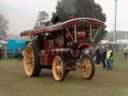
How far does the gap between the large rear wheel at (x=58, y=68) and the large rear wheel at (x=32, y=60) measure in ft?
3.93

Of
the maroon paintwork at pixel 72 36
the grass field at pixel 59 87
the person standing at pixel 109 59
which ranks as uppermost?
the maroon paintwork at pixel 72 36

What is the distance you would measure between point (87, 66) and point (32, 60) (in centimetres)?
281

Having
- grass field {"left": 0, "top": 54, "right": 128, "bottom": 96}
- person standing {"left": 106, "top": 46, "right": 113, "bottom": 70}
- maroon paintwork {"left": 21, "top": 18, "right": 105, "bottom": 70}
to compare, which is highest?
maroon paintwork {"left": 21, "top": 18, "right": 105, "bottom": 70}

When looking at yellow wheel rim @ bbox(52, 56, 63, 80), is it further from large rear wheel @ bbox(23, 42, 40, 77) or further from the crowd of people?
the crowd of people

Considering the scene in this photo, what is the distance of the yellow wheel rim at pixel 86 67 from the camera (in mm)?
16188

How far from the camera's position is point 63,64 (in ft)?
51.2

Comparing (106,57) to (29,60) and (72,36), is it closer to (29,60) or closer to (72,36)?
(29,60)

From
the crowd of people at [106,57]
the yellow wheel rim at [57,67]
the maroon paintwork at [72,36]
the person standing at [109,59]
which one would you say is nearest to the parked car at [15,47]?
the crowd of people at [106,57]

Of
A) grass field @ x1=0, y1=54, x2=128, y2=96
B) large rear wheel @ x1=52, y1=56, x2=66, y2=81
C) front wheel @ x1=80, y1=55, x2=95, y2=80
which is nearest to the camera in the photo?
grass field @ x1=0, y1=54, x2=128, y2=96

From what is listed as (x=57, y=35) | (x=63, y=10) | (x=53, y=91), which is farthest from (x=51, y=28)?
(x=63, y=10)

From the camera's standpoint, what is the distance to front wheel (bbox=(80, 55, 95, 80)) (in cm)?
1603

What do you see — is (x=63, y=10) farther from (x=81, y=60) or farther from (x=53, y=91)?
(x=53, y=91)

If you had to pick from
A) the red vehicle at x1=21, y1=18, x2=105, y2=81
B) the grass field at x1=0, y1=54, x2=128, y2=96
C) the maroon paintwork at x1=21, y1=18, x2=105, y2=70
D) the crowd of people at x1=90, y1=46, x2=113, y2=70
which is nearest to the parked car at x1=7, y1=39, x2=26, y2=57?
the crowd of people at x1=90, y1=46, x2=113, y2=70

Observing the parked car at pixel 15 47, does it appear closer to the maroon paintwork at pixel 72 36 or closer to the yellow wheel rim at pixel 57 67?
the maroon paintwork at pixel 72 36
